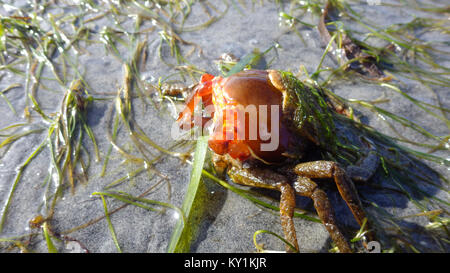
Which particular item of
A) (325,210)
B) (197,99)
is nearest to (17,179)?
(197,99)

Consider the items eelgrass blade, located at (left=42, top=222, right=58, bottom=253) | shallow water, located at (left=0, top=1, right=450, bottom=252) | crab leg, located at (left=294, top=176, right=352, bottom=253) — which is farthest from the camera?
shallow water, located at (left=0, top=1, right=450, bottom=252)

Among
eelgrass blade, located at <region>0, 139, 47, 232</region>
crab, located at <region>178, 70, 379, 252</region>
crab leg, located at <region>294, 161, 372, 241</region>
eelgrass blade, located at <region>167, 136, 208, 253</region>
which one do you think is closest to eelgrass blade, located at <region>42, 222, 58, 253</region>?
eelgrass blade, located at <region>0, 139, 47, 232</region>

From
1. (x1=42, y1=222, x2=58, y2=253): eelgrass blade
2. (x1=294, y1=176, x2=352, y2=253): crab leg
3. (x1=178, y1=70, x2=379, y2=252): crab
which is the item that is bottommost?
(x1=42, y1=222, x2=58, y2=253): eelgrass blade

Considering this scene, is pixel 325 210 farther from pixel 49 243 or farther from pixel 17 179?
pixel 17 179

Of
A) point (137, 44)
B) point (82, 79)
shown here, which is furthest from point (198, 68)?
point (82, 79)

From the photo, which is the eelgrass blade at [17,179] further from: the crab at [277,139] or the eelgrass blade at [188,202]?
the crab at [277,139]

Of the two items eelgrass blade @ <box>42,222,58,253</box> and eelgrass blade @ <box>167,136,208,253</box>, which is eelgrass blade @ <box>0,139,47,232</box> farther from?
eelgrass blade @ <box>167,136,208,253</box>
